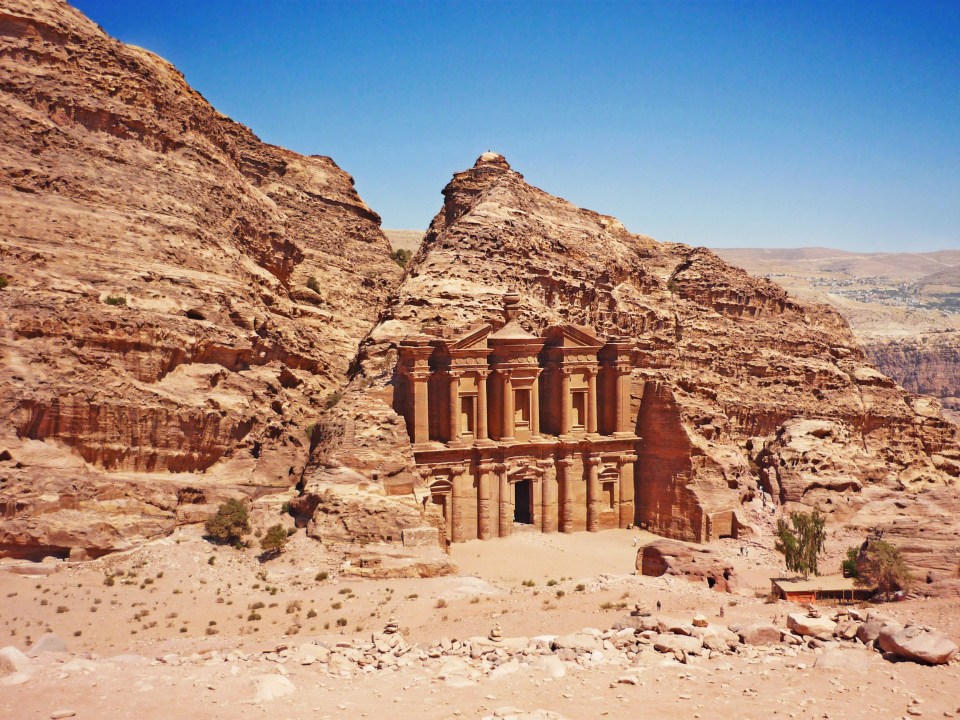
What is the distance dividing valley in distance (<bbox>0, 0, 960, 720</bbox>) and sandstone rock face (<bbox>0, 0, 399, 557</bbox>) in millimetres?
128

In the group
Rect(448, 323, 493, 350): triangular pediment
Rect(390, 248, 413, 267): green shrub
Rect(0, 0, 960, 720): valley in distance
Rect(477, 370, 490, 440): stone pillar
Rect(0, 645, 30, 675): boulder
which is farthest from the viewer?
Rect(390, 248, 413, 267): green shrub

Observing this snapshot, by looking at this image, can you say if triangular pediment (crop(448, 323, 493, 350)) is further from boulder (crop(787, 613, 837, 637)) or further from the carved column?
boulder (crop(787, 613, 837, 637))

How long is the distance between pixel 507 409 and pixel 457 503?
4918mm

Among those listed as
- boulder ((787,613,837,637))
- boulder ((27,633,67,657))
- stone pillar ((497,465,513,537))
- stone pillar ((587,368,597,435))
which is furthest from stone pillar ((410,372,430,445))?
boulder ((787,613,837,637))

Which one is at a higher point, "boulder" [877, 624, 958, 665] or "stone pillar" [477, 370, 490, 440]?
"stone pillar" [477, 370, 490, 440]

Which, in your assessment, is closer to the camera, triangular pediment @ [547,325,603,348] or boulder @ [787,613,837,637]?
boulder @ [787,613,837,637]

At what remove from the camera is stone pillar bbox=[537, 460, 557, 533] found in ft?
121

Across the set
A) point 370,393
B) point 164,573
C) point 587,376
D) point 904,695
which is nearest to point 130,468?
point 164,573

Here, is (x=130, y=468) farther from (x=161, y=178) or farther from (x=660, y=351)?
(x=660, y=351)

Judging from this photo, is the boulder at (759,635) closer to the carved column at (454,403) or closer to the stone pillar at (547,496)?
the carved column at (454,403)

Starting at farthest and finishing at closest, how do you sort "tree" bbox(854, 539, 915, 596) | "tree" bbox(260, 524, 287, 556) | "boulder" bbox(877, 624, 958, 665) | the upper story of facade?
the upper story of facade → "tree" bbox(260, 524, 287, 556) → "tree" bbox(854, 539, 915, 596) → "boulder" bbox(877, 624, 958, 665)

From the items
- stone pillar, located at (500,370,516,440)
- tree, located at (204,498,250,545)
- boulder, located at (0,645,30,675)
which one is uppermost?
stone pillar, located at (500,370,516,440)

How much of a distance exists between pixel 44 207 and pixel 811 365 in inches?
1600

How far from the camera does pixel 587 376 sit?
125 feet
